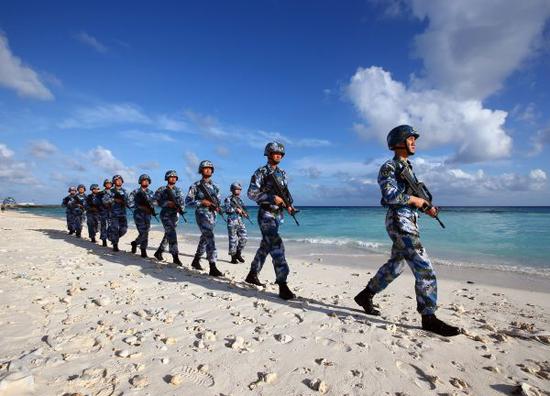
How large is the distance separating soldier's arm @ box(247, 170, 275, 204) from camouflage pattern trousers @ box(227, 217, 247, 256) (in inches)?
202

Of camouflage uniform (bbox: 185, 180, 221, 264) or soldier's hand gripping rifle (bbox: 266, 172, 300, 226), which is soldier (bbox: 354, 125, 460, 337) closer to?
soldier's hand gripping rifle (bbox: 266, 172, 300, 226)

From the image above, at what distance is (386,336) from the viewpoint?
392cm

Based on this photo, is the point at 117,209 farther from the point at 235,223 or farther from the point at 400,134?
the point at 400,134

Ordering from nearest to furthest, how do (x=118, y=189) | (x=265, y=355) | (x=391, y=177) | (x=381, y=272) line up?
1. (x=265, y=355)
2. (x=391, y=177)
3. (x=381, y=272)
4. (x=118, y=189)

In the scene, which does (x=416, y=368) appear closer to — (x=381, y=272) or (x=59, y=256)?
(x=381, y=272)

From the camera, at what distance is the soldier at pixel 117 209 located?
1149 cm

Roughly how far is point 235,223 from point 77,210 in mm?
11297

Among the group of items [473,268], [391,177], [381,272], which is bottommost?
[473,268]

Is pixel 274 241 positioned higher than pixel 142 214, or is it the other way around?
pixel 142 214

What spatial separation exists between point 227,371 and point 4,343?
2403mm

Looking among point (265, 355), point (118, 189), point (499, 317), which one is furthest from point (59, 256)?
A: point (499, 317)

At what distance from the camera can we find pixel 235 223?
440 inches

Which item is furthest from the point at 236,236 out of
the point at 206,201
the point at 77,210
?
the point at 77,210

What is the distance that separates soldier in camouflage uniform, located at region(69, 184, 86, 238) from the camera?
17.3 metres
